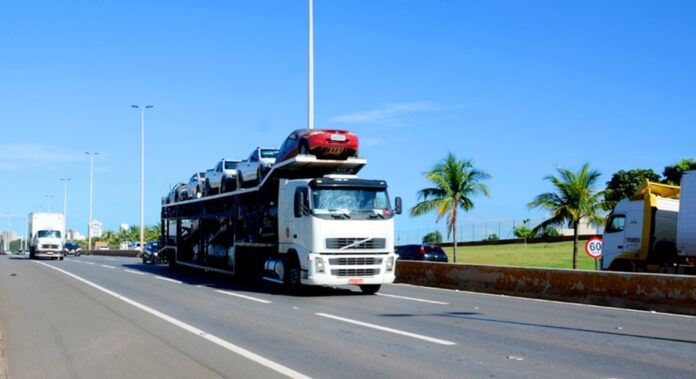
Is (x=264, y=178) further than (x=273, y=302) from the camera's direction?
Yes

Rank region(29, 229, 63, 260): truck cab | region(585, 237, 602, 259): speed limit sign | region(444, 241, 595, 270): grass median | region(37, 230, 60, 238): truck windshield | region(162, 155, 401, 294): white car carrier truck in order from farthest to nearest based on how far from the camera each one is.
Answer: region(37, 230, 60, 238): truck windshield
region(29, 229, 63, 260): truck cab
region(444, 241, 595, 270): grass median
region(585, 237, 602, 259): speed limit sign
region(162, 155, 401, 294): white car carrier truck

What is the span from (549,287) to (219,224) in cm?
1126

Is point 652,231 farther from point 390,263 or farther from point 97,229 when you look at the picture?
point 97,229

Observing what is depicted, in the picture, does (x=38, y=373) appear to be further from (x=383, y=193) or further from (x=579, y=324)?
(x=383, y=193)

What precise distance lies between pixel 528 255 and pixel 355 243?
3704 centimetres

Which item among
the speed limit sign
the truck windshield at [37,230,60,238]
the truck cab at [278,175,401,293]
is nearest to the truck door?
the speed limit sign

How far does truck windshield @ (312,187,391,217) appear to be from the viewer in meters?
18.0

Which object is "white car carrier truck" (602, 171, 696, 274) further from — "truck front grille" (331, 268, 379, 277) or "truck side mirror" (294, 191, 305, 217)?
"truck side mirror" (294, 191, 305, 217)

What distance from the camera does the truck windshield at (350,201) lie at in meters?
18.0

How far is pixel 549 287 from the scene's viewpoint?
18.7 metres

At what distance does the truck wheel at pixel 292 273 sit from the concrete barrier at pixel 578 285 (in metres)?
5.61

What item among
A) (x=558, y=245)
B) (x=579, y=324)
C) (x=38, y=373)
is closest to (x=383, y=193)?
(x=579, y=324)

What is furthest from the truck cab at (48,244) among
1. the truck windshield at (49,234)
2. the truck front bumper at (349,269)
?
the truck front bumper at (349,269)

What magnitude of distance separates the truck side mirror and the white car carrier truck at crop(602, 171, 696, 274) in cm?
1165
